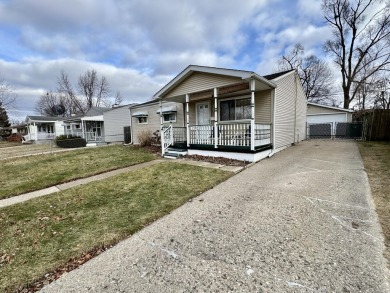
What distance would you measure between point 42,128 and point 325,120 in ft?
131

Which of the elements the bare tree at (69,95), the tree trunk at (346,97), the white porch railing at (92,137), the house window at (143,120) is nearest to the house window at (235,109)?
the house window at (143,120)

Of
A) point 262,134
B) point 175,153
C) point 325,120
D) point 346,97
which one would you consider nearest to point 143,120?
point 175,153

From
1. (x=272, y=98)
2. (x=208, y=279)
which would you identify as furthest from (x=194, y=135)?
(x=208, y=279)

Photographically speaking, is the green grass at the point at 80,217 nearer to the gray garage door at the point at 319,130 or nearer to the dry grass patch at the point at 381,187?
the dry grass patch at the point at 381,187

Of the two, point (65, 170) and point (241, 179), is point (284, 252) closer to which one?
point (241, 179)

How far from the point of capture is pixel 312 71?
109ft

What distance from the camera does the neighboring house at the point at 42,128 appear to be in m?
28.7

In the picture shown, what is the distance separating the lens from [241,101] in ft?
35.7

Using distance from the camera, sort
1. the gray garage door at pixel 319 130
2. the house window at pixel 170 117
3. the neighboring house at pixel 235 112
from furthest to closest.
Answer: the gray garage door at pixel 319 130, the house window at pixel 170 117, the neighboring house at pixel 235 112

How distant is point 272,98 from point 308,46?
1122 inches

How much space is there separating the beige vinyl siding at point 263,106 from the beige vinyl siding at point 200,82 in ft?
7.46

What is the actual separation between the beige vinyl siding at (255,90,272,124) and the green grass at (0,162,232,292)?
504 cm

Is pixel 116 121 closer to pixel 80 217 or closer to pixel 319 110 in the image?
pixel 80 217

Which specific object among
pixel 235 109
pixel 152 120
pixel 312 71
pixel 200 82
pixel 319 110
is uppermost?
pixel 312 71
